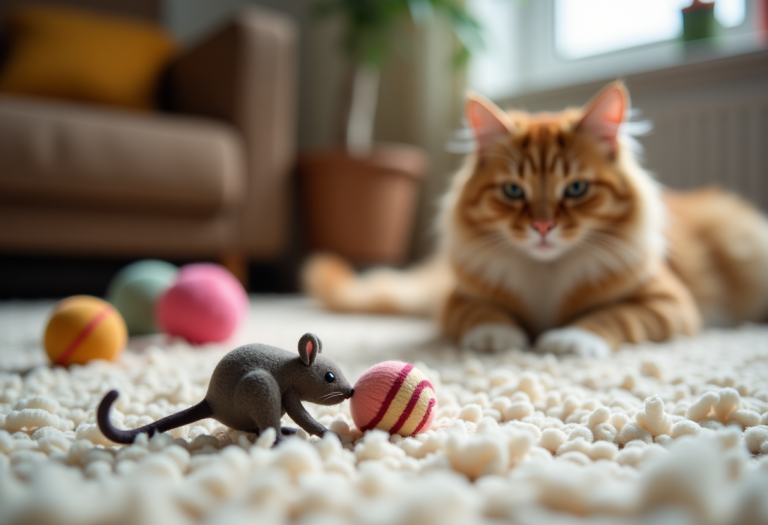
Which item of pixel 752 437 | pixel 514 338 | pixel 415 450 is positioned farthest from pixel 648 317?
pixel 415 450

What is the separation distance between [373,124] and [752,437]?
279 centimetres

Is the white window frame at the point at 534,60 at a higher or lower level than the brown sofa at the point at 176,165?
higher

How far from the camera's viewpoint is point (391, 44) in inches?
112

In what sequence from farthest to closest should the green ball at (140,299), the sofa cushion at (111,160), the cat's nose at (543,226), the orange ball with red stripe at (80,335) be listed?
the sofa cushion at (111,160)
the green ball at (140,299)
the cat's nose at (543,226)
the orange ball with red stripe at (80,335)

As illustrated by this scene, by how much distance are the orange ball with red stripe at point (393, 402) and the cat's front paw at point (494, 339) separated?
1.67 ft

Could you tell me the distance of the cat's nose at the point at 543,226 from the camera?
108 cm

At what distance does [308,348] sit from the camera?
0.55m

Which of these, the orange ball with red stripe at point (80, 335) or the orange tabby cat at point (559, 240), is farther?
the orange tabby cat at point (559, 240)

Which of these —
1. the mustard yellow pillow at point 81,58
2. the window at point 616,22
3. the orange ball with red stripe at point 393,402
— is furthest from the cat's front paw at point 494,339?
the mustard yellow pillow at point 81,58

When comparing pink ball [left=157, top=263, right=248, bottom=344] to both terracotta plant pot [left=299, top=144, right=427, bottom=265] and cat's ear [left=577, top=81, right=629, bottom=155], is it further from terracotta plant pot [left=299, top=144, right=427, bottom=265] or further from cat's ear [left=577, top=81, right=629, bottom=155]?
terracotta plant pot [left=299, top=144, right=427, bottom=265]

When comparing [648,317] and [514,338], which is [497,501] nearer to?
[514,338]

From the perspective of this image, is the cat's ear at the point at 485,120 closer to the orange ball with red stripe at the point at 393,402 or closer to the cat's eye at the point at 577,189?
the cat's eye at the point at 577,189

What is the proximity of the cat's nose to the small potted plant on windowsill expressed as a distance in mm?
1389

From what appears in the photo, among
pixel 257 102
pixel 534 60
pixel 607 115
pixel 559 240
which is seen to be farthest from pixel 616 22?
pixel 559 240
